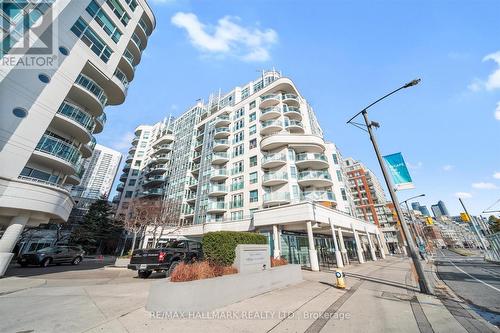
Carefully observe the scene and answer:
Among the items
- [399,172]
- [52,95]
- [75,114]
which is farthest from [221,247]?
[75,114]

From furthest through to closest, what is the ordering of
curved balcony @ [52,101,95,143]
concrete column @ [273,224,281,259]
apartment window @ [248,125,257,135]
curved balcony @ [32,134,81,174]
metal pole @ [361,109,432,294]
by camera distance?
1. apartment window @ [248,125,257,135]
2. concrete column @ [273,224,281,259]
3. curved balcony @ [52,101,95,143]
4. curved balcony @ [32,134,81,174]
5. metal pole @ [361,109,432,294]

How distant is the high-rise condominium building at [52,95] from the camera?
A: 13258mm

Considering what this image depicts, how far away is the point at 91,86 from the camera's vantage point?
64.4 feet

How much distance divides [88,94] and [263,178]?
22.0 metres

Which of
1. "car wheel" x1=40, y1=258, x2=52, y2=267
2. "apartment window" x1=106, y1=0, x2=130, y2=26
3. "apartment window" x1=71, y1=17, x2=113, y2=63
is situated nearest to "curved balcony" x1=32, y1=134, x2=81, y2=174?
"car wheel" x1=40, y1=258, x2=52, y2=267

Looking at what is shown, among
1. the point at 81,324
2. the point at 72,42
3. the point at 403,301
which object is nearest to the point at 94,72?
the point at 72,42

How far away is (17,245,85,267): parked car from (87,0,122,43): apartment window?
879 inches

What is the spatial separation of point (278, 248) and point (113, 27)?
3039 cm

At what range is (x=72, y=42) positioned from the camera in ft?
58.5

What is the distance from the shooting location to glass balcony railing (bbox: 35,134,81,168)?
15.9m

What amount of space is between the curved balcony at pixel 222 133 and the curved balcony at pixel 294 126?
11708 millimetres

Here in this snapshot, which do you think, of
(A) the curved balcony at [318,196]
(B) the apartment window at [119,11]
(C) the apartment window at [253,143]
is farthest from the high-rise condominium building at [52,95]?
(A) the curved balcony at [318,196]

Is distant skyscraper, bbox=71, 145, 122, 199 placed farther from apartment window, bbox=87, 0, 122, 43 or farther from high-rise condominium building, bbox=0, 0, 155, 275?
apartment window, bbox=87, 0, 122, 43

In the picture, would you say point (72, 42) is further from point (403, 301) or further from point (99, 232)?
point (99, 232)
